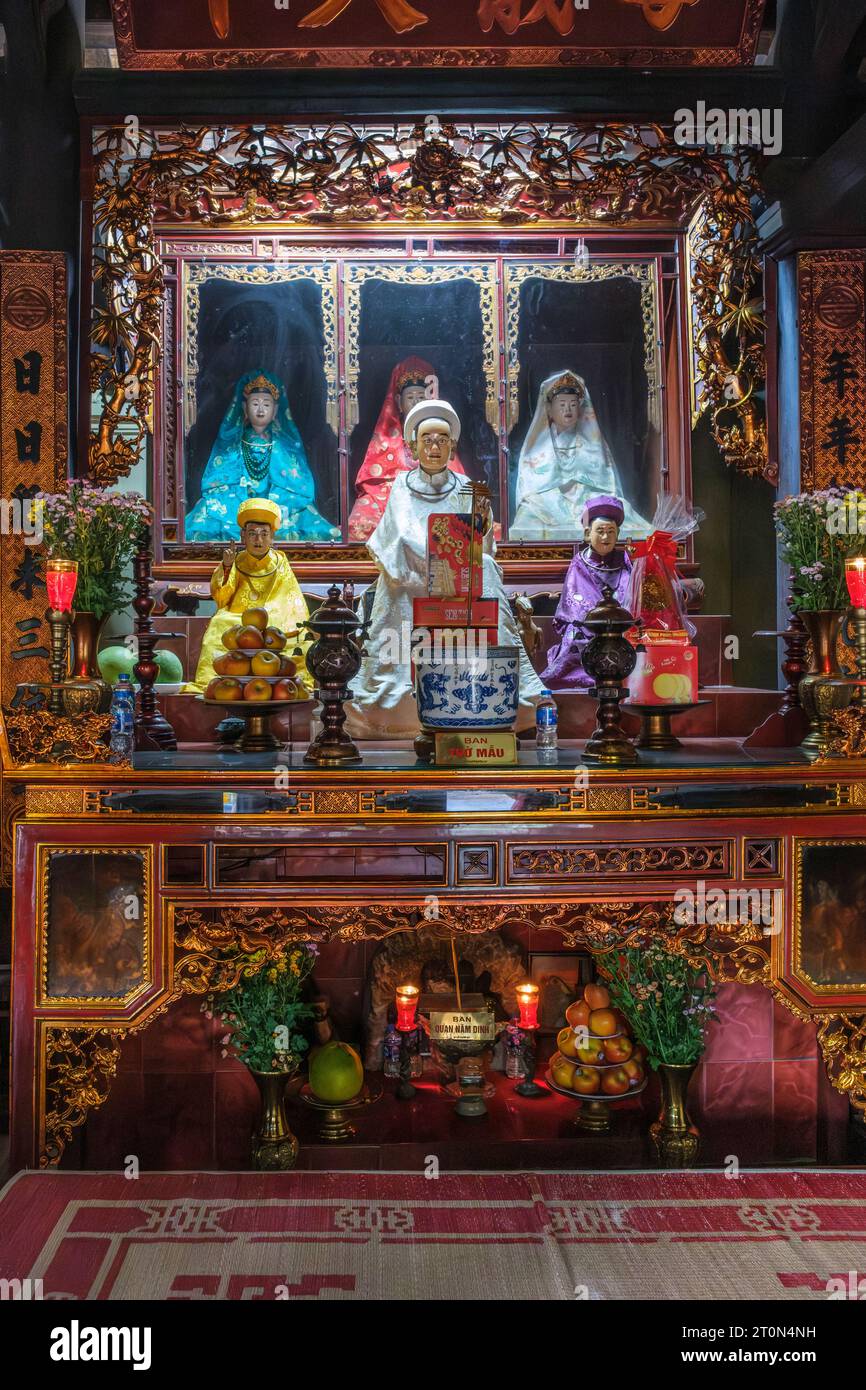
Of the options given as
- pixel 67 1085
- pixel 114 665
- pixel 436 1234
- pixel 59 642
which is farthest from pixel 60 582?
pixel 436 1234

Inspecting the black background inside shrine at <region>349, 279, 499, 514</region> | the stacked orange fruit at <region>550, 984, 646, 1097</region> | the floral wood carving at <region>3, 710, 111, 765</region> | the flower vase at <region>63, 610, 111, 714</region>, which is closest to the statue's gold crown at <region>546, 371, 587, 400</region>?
the black background inside shrine at <region>349, 279, 499, 514</region>

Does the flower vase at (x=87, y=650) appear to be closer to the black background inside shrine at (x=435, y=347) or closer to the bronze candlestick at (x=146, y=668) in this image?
the bronze candlestick at (x=146, y=668)

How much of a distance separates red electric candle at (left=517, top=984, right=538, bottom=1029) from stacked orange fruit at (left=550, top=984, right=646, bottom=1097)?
0.13 metres

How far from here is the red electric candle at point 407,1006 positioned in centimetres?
394

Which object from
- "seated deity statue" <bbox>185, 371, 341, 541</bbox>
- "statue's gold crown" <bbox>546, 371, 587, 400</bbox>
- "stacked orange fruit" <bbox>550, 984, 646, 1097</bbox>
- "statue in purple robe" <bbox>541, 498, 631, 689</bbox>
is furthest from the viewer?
"statue's gold crown" <bbox>546, 371, 587, 400</bbox>

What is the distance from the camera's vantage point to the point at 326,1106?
3766 mm

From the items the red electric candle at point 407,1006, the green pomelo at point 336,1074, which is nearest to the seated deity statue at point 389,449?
the red electric candle at point 407,1006

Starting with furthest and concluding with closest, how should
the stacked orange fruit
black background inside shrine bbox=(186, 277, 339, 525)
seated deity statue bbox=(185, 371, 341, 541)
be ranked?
black background inside shrine bbox=(186, 277, 339, 525) → seated deity statue bbox=(185, 371, 341, 541) → the stacked orange fruit

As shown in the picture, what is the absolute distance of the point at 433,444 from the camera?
4.77m

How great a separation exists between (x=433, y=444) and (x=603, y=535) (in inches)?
37.9

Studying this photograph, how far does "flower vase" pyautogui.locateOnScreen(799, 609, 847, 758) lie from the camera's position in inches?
145

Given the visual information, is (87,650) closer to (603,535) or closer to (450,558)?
(450,558)

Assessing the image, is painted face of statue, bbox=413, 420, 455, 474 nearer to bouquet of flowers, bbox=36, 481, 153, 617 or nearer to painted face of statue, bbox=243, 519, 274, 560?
painted face of statue, bbox=243, 519, 274, 560

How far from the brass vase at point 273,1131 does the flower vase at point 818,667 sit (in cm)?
222
